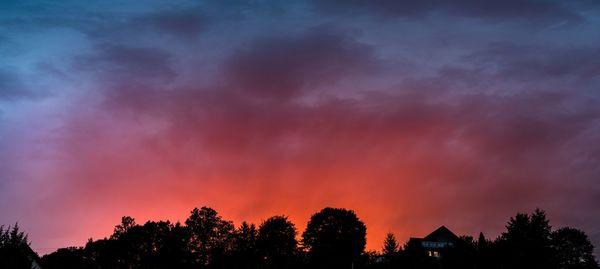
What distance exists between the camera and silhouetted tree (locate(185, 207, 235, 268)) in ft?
357

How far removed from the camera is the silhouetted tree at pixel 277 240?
108912 mm

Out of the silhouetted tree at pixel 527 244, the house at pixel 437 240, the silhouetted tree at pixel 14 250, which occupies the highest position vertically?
the house at pixel 437 240

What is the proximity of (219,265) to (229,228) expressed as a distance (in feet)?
78.0

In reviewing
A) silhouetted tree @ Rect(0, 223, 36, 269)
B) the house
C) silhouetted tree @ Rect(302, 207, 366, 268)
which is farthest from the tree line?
silhouetted tree @ Rect(0, 223, 36, 269)

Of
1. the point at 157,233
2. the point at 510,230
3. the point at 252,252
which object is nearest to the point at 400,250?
the point at 510,230

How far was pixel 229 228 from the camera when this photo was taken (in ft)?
373

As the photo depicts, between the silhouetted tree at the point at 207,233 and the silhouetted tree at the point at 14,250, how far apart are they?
83.3 meters

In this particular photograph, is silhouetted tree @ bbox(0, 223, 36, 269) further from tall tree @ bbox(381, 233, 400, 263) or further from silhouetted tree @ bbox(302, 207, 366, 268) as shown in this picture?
silhouetted tree @ bbox(302, 207, 366, 268)

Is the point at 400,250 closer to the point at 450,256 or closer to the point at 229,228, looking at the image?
the point at 450,256

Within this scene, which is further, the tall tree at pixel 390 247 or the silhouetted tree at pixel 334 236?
the silhouetted tree at pixel 334 236

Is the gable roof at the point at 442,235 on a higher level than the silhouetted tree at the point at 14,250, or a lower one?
higher

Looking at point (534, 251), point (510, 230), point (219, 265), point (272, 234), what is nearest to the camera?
point (534, 251)

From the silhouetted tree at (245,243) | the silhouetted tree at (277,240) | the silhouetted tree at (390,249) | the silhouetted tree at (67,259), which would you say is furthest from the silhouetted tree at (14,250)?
the silhouetted tree at (67,259)

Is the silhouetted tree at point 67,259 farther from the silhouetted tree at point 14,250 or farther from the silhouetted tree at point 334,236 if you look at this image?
the silhouetted tree at point 14,250
